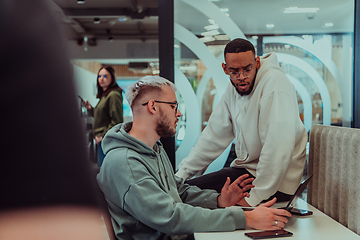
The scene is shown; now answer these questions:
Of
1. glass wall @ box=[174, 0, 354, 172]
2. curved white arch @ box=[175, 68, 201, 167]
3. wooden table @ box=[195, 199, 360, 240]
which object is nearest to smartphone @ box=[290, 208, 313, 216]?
wooden table @ box=[195, 199, 360, 240]

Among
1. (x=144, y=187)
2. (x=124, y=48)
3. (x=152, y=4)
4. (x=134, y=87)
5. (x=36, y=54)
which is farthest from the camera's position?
(x=124, y=48)

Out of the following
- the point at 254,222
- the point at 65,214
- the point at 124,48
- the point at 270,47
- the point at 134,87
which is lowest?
the point at 254,222

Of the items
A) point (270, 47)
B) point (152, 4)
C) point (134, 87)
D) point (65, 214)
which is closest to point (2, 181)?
point (65, 214)

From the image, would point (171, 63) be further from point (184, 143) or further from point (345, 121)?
point (345, 121)

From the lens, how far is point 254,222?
1.17 meters

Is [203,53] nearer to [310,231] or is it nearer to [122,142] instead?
[122,142]

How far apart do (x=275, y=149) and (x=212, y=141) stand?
586 millimetres

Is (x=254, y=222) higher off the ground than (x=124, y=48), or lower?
lower

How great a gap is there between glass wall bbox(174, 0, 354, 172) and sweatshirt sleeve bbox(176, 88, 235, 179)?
30 centimetres

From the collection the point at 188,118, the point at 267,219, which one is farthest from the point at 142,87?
the point at 188,118

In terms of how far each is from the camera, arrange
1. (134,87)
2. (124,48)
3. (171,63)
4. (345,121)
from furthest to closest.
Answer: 1. (124,48)
2. (345,121)
3. (171,63)
4. (134,87)

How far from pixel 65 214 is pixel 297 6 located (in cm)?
269

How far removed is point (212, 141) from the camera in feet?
7.16

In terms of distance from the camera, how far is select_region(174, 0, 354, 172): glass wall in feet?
8.13
